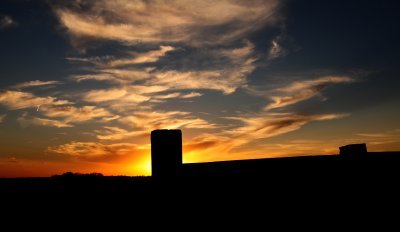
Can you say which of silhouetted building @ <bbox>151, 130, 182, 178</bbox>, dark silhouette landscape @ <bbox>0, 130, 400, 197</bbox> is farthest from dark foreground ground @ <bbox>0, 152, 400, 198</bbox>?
silhouetted building @ <bbox>151, 130, 182, 178</bbox>

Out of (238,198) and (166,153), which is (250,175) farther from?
(166,153)

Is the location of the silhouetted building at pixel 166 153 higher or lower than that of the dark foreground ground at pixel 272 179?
higher

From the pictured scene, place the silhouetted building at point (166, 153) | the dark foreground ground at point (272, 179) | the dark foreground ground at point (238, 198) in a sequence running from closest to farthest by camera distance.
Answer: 1. the dark foreground ground at point (238, 198)
2. the dark foreground ground at point (272, 179)
3. the silhouetted building at point (166, 153)

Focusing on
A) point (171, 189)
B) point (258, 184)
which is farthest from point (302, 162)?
point (171, 189)

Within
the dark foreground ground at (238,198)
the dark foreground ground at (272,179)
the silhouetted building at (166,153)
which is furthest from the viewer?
the silhouetted building at (166,153)

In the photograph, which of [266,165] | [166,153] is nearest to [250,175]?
[266,165]

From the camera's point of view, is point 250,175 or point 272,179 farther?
point 250,175

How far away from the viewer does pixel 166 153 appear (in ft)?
15.4

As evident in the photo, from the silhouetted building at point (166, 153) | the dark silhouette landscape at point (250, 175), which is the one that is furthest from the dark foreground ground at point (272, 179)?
the silhouetted building at point (166, 153)

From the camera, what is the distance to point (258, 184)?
4.16 metres

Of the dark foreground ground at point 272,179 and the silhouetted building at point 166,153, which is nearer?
the dark foreground ground at point 272,179

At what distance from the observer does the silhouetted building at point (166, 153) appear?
4656 millimetres

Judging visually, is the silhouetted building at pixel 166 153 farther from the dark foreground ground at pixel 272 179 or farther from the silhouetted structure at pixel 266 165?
the dark foreground ground at pixel 272 179

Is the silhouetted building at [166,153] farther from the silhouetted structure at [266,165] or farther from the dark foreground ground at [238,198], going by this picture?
the dark foreground ground at [238,198]
